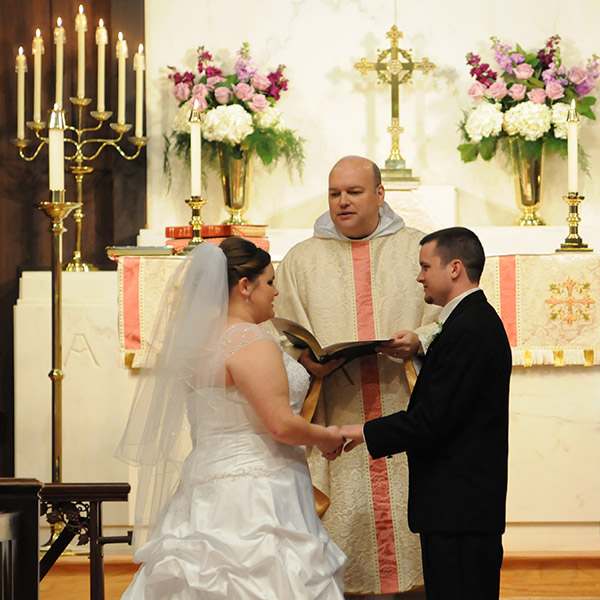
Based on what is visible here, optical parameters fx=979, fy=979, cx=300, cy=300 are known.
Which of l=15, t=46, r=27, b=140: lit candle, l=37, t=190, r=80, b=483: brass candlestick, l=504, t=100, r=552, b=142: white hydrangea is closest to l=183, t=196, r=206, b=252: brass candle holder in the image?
l=37, t=190, r=80, b=483: brass candlestick

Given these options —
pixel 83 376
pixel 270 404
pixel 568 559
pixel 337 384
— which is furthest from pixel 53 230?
pixel 568 559

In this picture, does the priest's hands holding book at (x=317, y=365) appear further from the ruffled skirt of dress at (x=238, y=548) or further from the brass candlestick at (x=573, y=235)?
the brass candlestick at (x=573, y=235)

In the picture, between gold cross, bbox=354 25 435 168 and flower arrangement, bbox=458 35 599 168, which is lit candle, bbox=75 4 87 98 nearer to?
gold cross, bbox=354 25 435 168

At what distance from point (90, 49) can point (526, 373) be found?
339cm

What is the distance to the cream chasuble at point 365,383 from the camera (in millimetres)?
3844

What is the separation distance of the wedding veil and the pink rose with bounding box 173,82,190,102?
2.74 metres

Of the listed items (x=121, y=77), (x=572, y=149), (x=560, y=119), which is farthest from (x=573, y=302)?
(x=121, y=77)

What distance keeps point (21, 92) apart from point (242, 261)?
126 inches

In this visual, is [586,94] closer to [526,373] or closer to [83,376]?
[526,373]

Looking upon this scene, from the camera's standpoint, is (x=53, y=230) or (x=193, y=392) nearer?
(x=193, y=392)

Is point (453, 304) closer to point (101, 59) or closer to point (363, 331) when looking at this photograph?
point (363, 331)

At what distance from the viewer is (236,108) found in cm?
566

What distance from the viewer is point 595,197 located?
6141mm

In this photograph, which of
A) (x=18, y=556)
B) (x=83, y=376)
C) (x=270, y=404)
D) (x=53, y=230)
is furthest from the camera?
(x=83, y=376)
